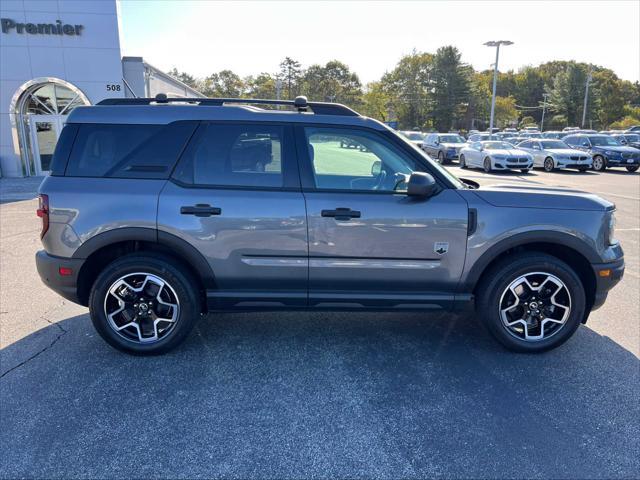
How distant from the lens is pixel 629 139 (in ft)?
104

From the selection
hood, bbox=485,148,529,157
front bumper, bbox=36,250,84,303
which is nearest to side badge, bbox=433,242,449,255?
front bumper, bbox=36,250,84,303

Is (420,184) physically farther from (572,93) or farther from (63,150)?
(572,93)

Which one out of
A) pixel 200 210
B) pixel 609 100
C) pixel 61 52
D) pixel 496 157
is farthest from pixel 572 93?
pixel 200 210

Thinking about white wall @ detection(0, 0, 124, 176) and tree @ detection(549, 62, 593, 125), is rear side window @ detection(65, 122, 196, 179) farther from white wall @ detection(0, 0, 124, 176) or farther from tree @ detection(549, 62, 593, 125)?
tree @ detection(549, 62, 593, 125)

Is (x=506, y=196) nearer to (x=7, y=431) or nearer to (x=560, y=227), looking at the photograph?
(x=560, y=227)

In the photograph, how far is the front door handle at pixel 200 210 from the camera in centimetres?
352

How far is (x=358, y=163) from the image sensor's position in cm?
380

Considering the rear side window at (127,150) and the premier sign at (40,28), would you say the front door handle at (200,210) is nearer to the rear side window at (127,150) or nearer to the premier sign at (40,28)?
the rear side window at (127,150)

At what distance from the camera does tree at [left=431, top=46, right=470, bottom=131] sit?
7669 centimetres

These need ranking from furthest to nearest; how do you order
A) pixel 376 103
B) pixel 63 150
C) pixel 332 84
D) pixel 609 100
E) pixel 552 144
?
pixel 609 100 → pixel 376 103 → pixel 332 84 → pixel 552 144 → pixel 63 150

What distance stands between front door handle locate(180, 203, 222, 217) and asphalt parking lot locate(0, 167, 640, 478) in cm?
117

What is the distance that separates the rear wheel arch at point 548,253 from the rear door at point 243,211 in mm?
1409

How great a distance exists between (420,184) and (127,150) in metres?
2.31

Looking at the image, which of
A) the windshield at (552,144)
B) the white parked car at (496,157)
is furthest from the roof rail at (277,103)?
the windshield at (552,144)
